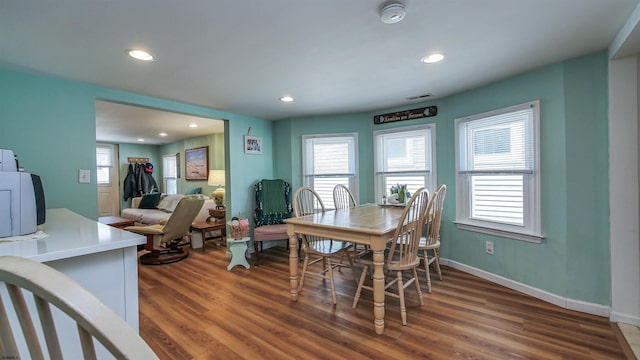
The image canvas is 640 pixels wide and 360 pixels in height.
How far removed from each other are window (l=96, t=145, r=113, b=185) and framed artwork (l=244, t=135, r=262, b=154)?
208 inches

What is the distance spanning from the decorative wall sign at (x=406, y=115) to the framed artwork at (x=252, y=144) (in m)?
1.79

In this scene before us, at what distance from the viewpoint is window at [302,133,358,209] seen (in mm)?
4195

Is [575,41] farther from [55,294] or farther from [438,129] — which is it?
[55,294]

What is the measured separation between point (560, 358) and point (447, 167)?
210 cm

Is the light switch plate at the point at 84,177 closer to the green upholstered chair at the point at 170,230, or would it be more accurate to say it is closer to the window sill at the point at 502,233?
the green upholstered chair at the point at 170,230

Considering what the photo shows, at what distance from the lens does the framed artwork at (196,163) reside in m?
6.45

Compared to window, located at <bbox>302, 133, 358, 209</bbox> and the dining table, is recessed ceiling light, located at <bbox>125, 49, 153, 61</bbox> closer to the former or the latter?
the dining table

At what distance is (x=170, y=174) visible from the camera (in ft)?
25.3

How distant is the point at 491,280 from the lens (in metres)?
2.96

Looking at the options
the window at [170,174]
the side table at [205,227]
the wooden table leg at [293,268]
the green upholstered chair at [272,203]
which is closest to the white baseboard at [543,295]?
the wooden table leg at [293,268]

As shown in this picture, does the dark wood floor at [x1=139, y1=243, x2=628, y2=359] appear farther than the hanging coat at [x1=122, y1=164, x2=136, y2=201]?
No

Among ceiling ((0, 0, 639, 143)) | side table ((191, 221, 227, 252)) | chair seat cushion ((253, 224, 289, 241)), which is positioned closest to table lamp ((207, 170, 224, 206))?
side table ((191, 221, 227, 252))

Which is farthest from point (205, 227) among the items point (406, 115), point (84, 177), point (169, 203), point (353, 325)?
point (406, 115)

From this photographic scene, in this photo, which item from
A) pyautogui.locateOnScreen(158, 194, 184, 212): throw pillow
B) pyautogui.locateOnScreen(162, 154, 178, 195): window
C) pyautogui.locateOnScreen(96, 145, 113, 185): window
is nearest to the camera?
pyautogui.locateOnScreen(158, 194, 184, 212): throw pillow
